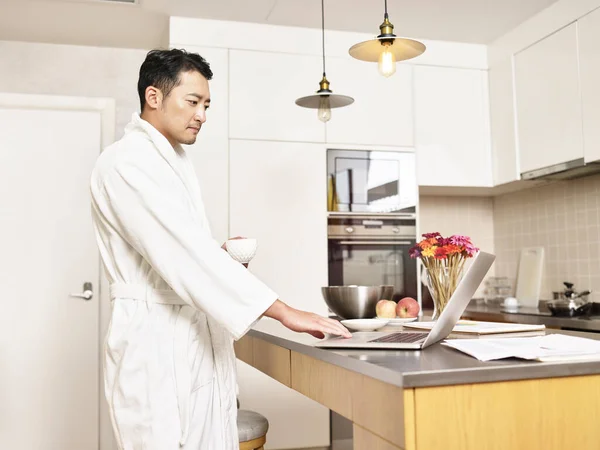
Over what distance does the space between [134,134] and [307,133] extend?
2.11 m

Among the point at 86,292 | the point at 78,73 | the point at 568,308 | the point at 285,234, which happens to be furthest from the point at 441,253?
the point at 78,73

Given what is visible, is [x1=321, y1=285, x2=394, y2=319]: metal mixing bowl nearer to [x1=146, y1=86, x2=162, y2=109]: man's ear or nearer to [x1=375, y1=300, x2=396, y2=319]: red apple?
[x1=375, y1=300, x2=396, y2=319]: red apple

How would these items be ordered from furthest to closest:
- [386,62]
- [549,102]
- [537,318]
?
[549,102], [537,318], [386,62]

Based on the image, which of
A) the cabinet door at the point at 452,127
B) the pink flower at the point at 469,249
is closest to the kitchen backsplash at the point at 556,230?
the cabinet door at the point at 452,127

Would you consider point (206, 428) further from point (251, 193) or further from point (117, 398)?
point (251, 193)

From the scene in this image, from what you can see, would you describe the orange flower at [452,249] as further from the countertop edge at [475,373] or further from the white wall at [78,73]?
the white wall at [78,73]

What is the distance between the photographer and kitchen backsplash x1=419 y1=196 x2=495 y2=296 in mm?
4504

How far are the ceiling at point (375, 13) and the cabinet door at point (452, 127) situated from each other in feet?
0.98

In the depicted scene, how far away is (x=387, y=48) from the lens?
2225mm

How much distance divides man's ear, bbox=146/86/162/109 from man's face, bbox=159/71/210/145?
0.05 ft

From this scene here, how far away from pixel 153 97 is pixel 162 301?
0.59 meters

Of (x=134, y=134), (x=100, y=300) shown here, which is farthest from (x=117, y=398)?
(x=100, y=300)

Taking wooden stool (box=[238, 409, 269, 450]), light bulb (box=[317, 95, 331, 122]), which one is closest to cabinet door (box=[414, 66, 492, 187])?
light bulb (box=[317, 95, 331, 122])

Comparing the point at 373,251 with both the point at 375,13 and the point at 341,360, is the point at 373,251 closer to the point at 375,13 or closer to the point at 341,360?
the point at 375,13
